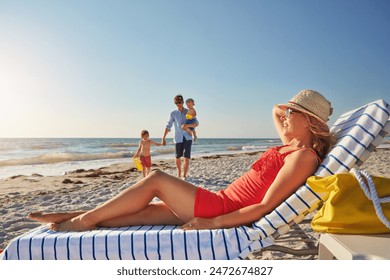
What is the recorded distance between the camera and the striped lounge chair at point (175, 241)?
5.99 feet

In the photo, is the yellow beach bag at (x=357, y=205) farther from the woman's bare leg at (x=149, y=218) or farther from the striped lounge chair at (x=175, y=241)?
the woman's bare leg at (x=149, y=218)

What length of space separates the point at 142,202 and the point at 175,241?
444mm

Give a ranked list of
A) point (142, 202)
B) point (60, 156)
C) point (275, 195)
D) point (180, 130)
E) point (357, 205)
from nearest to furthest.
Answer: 1. point (357, 205)
2. point (275, 195)
3. point (142, 202)
4. point (180, 130)
5. point (60, 156)

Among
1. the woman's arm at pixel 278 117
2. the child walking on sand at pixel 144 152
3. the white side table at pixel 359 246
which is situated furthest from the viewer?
the child walking on sand at pixel 144 152

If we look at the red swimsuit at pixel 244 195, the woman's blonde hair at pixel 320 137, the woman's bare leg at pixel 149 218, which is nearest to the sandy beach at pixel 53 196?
the red swimsuit at pixel 244 195

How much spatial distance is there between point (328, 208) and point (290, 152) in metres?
0.57

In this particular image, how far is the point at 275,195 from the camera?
1.98 meters

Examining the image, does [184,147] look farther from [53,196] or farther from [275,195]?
[275,195]

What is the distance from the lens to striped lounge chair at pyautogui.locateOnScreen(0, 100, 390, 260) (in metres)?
1.83

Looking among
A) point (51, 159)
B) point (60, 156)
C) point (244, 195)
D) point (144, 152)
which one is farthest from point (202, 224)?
point (60, 156)

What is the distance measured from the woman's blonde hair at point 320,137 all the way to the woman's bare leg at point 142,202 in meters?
0.86

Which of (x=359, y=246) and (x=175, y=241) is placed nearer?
(x=359, y=246)

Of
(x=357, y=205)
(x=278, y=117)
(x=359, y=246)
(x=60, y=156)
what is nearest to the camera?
(x=359, y=246)
